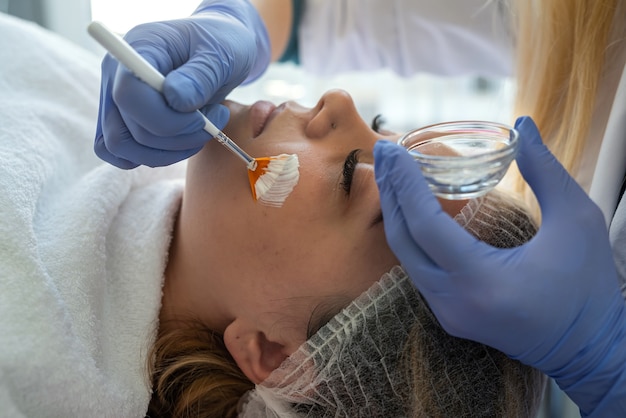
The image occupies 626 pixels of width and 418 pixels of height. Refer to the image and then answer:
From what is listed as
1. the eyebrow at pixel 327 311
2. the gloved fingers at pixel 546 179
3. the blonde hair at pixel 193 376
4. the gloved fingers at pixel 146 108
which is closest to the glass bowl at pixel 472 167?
the gloved fingers at pixel 546 179

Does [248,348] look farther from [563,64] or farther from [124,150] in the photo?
[563,64]

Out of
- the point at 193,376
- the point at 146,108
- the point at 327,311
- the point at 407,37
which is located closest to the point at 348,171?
the point at 327,311

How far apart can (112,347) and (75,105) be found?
25.4 inches

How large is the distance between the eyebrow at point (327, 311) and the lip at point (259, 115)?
355mm

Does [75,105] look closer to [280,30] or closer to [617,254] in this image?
[280,30]

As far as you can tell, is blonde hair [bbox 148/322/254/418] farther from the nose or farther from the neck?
the nose

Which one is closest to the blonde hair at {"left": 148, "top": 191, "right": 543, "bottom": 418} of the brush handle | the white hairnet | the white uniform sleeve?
the white hairnet

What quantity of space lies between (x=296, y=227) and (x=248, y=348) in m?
0.24

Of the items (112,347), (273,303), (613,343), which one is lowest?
(112,347)

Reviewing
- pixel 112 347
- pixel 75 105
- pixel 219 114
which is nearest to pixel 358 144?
pixel 219 114

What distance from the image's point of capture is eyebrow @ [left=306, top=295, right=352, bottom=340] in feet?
3.47

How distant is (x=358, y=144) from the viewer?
116cm

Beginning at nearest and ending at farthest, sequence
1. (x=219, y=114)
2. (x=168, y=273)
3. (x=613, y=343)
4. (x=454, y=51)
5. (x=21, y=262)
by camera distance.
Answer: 1. (x=613, y=343)
2. (x=21, y=262)
3. (x=219, y=114)
4. (x=168, y=273)
5. (x=454, y=51)

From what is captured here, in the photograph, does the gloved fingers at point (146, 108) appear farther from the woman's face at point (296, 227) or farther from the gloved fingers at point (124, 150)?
the woman's face at point (296, 227)
